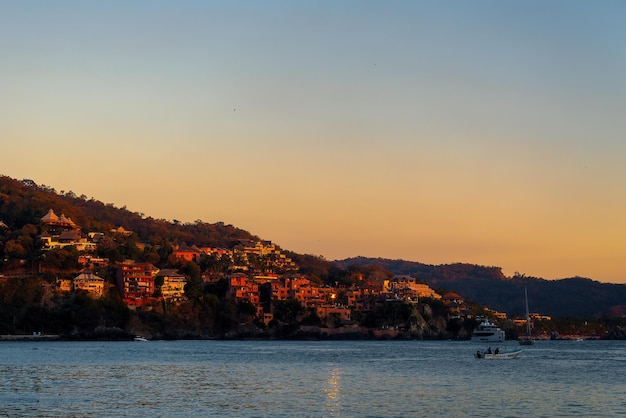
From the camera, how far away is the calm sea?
33969 mm

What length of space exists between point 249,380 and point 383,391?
359 inches

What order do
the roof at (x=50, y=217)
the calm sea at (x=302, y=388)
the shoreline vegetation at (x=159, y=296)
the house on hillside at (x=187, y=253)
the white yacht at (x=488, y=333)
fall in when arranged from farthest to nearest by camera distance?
the house on hillside at (x=187, y=253)
the roof at (x=50, y=217)
the white yacht at (x=488, y=333)
the shoreline vegetation at (x=159, y=296)
the calm sea at (x=302, y=388)

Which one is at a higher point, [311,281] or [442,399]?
[311,281]

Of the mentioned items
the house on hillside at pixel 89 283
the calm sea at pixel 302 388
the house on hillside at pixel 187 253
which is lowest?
the calm sea at pixel 302 388

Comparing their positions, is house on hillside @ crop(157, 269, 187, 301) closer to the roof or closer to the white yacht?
the roof

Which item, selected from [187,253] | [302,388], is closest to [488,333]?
[187,253]

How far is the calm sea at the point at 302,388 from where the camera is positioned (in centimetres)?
3397

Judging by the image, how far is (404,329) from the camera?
472ft

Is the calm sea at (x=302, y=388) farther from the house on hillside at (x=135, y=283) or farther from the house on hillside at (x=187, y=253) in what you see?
the house on hillside at (x=187, y=253)

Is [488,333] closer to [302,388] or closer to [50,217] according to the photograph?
[50,217]

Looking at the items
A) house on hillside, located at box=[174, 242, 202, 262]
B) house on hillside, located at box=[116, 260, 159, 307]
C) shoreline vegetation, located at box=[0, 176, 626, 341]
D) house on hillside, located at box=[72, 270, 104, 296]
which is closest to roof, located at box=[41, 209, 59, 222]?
shoreline vegetation, located at box=[0, 176, 626, 341]

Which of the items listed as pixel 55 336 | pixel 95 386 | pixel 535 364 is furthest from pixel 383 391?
pixel 55 336

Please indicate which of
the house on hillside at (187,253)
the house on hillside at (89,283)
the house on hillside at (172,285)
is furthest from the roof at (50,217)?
the house on hillside at (89,283)

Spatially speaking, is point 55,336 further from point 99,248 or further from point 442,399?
point 442,399
